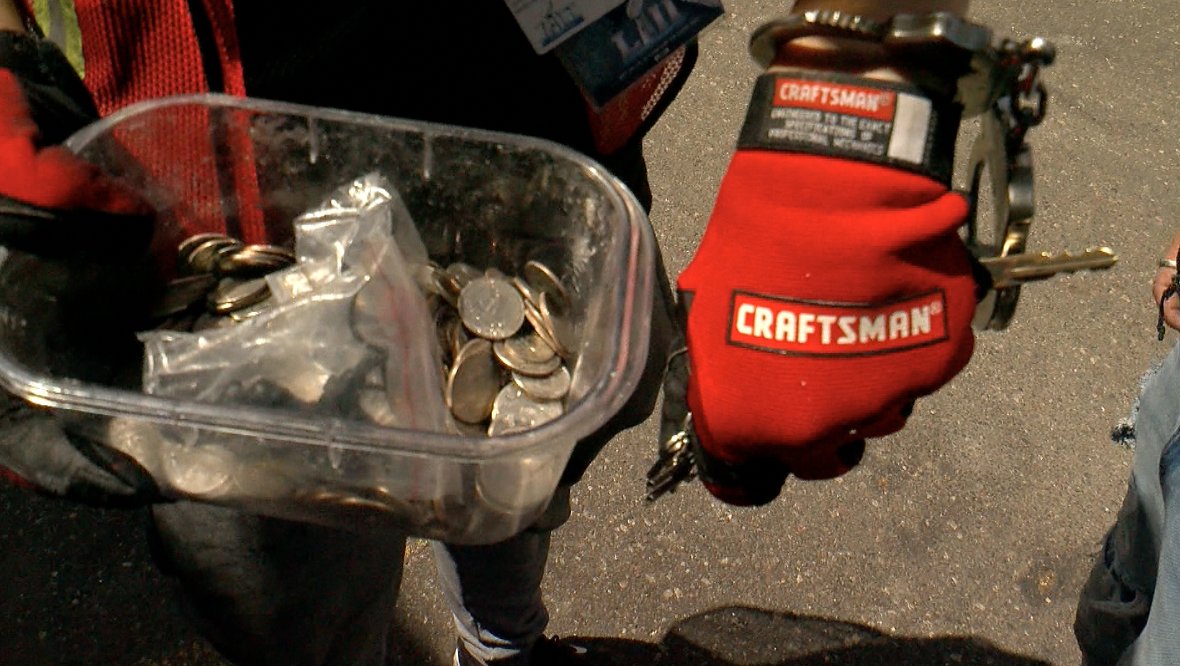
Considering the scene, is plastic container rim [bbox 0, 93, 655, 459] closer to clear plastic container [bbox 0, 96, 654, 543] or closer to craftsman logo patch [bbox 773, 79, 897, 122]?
clear plastic container [bbox 0, 96, 654, 543]

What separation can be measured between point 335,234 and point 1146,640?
1.15 metres

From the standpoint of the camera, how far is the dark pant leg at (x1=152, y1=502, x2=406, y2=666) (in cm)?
106

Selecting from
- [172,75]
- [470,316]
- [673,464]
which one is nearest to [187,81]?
[172,75]

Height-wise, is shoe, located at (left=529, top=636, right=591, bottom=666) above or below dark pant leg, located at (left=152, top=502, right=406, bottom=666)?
below

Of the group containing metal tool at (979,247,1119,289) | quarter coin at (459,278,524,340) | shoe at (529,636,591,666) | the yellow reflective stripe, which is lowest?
shoe at (529,636,591,666)

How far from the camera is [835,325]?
0.91 meters

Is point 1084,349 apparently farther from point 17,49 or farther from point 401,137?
point 17,49

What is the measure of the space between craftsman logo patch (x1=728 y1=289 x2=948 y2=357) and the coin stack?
0.75 ft

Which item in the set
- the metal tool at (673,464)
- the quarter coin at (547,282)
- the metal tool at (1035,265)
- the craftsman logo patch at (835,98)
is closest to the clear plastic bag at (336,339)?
the quarter coin at (547,282)

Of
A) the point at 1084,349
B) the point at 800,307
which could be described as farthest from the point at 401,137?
the point at 1084,349

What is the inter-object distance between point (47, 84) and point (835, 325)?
2.61 ft

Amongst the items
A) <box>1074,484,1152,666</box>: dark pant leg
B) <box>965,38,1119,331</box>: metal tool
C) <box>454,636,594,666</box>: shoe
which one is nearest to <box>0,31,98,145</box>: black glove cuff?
<box>965,38,1119,331</box>: metal tool

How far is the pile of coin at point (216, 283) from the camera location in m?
1.06

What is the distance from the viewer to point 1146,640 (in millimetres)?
1297
